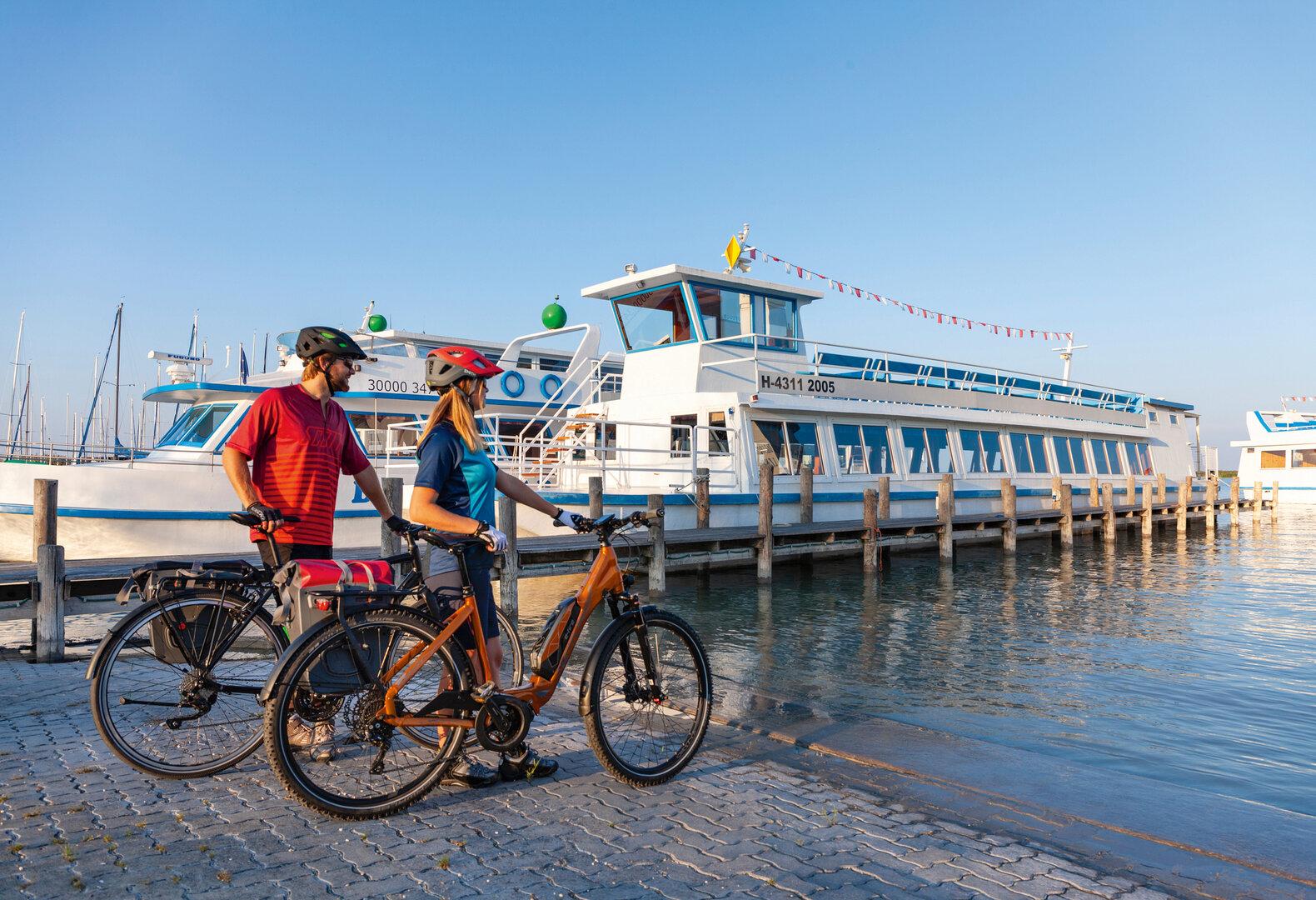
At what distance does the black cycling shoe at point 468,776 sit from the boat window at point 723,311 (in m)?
14.0

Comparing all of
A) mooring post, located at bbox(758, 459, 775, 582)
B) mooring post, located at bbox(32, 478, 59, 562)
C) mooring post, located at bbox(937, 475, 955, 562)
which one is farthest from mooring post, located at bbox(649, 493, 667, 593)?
mooring post, located at bbox(937, 475, 955, 562)

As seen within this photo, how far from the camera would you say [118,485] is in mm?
13836

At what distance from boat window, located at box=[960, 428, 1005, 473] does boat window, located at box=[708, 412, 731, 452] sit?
25.0ft

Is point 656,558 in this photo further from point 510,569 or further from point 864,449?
point 864,449

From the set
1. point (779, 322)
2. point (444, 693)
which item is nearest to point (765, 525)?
point (779, 322)

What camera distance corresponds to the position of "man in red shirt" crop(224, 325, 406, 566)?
4164mm

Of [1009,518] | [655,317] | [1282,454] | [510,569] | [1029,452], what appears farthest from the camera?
[1282,454]

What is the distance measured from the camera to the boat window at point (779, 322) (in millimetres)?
18453

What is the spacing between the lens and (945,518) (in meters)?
18.7

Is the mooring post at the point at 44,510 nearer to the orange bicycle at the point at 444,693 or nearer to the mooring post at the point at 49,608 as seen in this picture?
the mooring post at the point at 49,608

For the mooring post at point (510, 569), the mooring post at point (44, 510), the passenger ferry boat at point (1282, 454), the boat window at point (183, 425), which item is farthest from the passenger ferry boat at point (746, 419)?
the passenger ferry boat at point (1282, 454)

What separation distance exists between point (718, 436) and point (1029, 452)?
11.2m

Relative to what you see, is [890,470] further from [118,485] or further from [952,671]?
[118,485]

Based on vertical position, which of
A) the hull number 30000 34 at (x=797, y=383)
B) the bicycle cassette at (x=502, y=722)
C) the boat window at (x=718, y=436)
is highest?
the hull number 30000 34 at (x=797, y=383)
